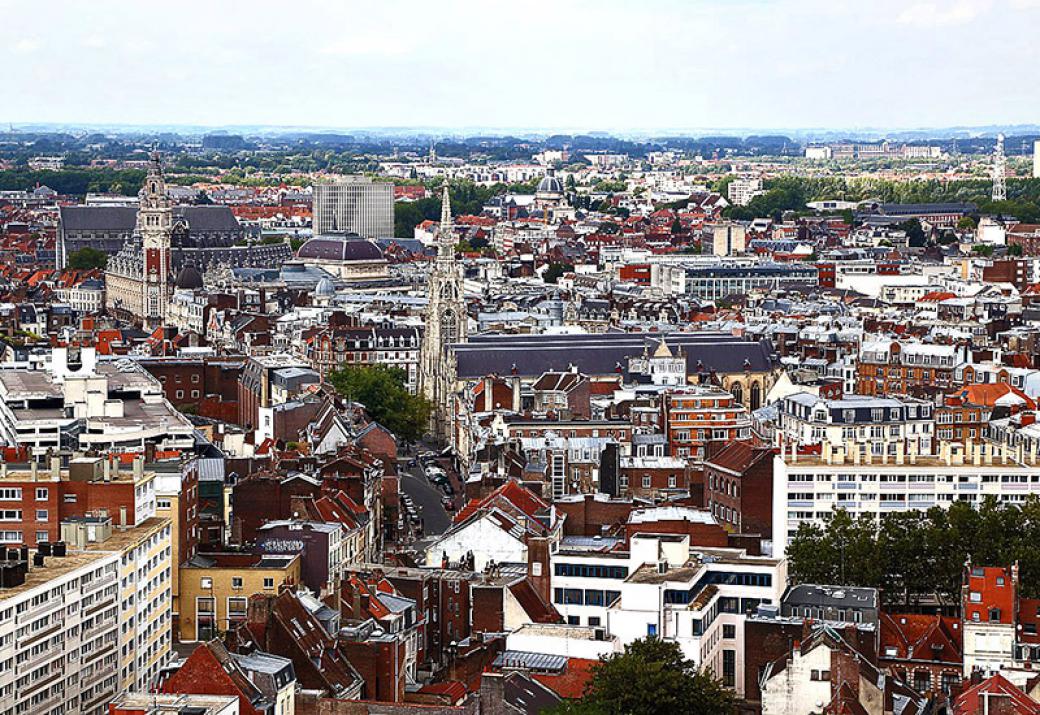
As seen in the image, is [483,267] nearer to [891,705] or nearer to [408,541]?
[408,541]

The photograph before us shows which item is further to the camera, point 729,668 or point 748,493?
point 748,493

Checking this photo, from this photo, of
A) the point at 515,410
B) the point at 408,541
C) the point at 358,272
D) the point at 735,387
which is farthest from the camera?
the point at 358,272

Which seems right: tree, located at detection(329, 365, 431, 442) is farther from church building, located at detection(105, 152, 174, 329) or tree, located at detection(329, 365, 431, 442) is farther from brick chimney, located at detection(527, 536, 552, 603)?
church building, located at detection(105, 152, 174, 329)

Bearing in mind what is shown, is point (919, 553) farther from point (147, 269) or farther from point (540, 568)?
point (147, 269)

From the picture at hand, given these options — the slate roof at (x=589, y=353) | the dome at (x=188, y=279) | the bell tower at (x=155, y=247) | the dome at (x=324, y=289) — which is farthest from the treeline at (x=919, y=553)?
the dome at (x=188, y=279)

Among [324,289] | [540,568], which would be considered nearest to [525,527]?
[540,568]

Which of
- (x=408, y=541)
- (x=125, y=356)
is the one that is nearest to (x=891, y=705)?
(x=408, y=541)

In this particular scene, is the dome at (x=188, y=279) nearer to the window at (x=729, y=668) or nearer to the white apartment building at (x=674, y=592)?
the white apartment building at (x=674, y=592)

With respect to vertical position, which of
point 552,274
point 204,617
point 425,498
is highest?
point 552,274
